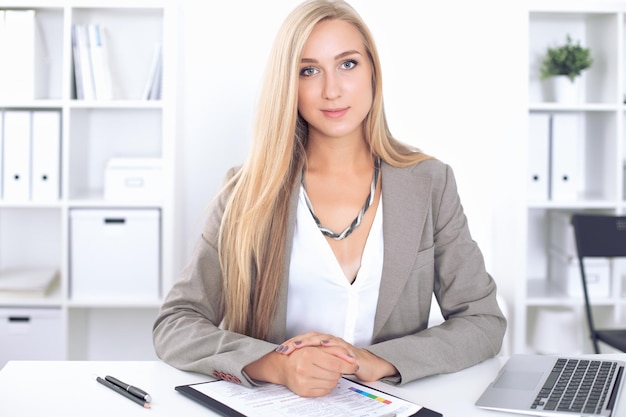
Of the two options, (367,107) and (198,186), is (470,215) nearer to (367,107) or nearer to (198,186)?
(198,186)

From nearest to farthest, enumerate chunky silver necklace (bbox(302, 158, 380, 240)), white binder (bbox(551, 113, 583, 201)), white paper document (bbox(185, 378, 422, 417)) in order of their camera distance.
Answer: white paper document (bbox(185, 378, 422, 417)) → chunky silver necklace (bbox(302, 158, 380, 240)) → white binder (bbox(551, 113, 583, 201))

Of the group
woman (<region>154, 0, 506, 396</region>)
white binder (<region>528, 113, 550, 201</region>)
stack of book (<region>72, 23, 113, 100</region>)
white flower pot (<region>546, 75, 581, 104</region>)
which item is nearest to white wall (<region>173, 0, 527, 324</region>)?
white binder (<region>528, 113, 550, 201</region>)

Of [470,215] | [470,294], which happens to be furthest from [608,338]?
[470,294]

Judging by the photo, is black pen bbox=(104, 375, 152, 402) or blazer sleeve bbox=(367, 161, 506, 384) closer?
black pen bbox=(104, 375, 152, 402)

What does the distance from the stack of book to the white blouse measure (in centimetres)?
174

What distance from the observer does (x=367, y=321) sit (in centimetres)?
184

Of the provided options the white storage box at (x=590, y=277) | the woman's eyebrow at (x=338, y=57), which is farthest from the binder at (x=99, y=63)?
the white storage box at (x=590, y=277)

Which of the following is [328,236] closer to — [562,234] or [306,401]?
[306,401]

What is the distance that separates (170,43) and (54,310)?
48.9 inches

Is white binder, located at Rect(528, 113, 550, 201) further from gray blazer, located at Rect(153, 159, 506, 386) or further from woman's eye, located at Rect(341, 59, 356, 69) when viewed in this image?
woman's eye, located at Rect(341, 59, 356, 69)

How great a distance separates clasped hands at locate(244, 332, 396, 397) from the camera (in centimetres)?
134

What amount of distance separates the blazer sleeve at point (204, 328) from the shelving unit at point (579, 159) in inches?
73.5

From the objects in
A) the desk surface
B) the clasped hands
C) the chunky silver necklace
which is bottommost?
the desk surface

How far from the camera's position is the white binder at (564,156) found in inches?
131
